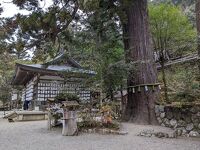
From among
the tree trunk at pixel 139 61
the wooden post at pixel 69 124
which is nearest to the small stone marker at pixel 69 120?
the wooden post at pixel 69 124

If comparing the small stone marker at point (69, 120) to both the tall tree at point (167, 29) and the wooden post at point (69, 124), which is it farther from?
the tall tree at point (167, 29)

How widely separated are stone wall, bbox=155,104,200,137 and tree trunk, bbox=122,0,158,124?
1.40ft

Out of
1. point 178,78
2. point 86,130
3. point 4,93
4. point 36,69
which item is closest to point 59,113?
point 86,130

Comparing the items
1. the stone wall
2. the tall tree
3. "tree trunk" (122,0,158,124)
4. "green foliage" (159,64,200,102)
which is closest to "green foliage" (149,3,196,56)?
the tall tree

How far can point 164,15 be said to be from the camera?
12.4 metres

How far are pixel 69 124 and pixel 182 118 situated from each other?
3.06 metres

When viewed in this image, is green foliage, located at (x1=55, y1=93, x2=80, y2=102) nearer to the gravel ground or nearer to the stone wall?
the gravel ground

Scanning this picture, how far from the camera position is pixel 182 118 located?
652cm

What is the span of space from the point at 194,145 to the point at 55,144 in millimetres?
2900

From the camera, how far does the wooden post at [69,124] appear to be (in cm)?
627

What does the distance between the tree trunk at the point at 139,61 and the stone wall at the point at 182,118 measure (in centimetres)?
43

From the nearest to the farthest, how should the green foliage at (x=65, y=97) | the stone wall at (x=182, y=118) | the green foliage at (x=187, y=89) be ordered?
the stone wall at (x=182, y=118)
the green foliage at (x=187, y=89)
the green foliage at (x=65, y=97)

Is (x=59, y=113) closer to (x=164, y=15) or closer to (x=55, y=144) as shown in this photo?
(x=55, y=144)

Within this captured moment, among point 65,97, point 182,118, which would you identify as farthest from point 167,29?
point 65,97
